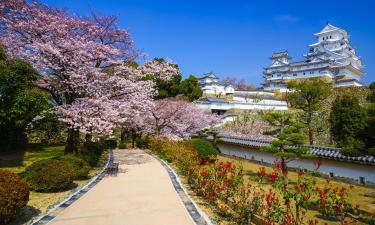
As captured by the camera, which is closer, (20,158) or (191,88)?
(20,158)

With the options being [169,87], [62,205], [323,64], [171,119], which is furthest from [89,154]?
[323,64]

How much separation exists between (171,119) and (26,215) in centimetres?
2456

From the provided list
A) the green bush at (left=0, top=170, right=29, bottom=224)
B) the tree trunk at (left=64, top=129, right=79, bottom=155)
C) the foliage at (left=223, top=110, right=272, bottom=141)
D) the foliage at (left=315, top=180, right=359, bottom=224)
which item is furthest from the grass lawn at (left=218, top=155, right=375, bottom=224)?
the foliage at (left=223, top=110, right=272, bottom=141)

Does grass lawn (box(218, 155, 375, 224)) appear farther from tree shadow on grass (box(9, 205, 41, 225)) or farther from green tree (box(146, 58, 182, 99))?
green tree (box(146, 58, 182, 99))

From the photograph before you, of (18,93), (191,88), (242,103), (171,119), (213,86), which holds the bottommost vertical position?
(171,119)

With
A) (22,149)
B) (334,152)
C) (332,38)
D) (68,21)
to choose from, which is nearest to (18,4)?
(68,21)

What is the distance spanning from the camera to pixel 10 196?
755 centimetres

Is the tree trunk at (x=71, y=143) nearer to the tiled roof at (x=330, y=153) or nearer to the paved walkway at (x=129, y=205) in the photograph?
the paved walkway at (x=129, y=205)

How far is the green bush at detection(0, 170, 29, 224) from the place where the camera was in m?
7.34

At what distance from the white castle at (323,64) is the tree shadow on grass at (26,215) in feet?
213

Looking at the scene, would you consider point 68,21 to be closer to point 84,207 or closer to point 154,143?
point 84,207

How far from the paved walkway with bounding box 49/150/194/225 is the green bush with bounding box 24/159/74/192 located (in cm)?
106

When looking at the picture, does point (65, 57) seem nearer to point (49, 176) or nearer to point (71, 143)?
point (71, 143)

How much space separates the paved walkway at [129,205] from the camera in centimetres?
822
